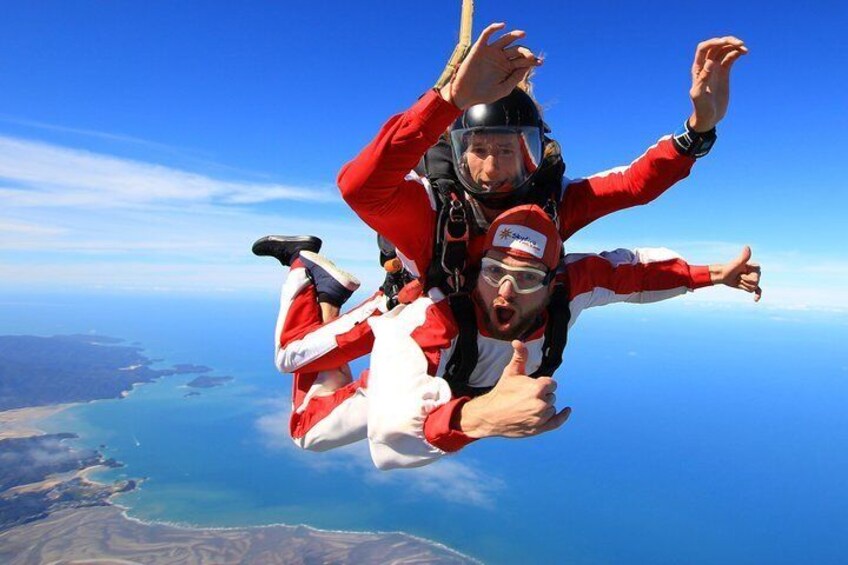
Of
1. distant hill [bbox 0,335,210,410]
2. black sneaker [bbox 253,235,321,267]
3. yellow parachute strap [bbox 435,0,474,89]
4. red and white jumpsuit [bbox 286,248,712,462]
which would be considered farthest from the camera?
distant hill [bbox 0,335,210,410]

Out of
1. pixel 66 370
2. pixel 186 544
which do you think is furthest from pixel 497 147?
pixel 66 370

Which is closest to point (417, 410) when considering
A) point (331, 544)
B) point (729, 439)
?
point (331, 544)

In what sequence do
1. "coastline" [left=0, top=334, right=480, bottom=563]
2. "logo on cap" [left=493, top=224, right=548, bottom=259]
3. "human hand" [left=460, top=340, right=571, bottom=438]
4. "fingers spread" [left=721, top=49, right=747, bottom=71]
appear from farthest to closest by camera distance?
"coastline" [left=0, top=334, right=480, bottom=563] → "logo on cap" [left=493, top=224, right=548, bottom=259] → "fingers spread" [left=721, top=49, right=747, bottom=71] → "human hand" [left=460, top=340, right=571, bottom=438]

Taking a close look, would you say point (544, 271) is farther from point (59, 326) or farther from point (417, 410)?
point (59, 326)

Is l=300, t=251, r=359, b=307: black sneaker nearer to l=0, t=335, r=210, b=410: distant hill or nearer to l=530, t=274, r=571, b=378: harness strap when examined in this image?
l=530, t=274, r=571, b=378: harness strap

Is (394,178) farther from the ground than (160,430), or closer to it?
farther from the ground

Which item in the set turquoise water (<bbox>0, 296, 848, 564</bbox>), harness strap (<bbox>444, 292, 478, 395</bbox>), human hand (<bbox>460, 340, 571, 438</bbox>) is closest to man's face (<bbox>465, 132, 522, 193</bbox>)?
harness strap (<bbox>444, 292, 478, 395</bbox>)
